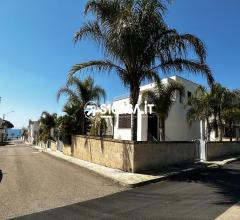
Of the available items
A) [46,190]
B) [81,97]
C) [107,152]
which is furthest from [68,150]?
[46,190]

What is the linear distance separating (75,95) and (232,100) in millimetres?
12155

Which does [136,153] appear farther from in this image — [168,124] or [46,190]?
[168,124]

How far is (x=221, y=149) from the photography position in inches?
893

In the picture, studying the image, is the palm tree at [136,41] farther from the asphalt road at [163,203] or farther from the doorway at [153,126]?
the doorway at [153,126]

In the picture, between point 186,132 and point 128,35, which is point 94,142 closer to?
point 128,35

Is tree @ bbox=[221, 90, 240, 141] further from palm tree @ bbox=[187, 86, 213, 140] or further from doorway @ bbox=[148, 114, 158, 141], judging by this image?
Result: doorway @ bbox=[148, 114, 158, 141]

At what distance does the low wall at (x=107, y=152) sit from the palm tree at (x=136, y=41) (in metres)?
0.88

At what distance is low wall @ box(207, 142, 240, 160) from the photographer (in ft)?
67.3

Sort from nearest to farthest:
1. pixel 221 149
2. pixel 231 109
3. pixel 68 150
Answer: pixel 221 149, pixel 231 109, pixel 68 150

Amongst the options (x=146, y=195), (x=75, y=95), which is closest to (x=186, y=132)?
(x=75, y=95)

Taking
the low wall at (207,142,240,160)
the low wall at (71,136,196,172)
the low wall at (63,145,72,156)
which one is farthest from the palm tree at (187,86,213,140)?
the low wall at (63,145,72,156)

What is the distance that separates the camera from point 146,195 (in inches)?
365

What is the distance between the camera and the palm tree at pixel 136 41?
1304 centimetres

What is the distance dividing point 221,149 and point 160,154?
9467 mm
